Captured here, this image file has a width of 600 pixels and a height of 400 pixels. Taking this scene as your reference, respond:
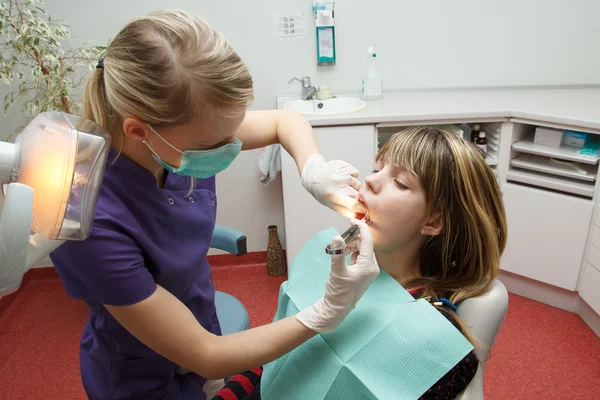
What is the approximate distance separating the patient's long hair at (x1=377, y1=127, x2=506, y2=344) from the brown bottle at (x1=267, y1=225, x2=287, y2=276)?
5.86 ft

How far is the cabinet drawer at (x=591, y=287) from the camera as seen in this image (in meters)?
2.16

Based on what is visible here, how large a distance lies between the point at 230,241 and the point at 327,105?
4.59 ft

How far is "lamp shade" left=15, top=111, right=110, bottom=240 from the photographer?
1.78ft

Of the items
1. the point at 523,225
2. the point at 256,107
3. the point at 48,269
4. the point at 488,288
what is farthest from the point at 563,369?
the point at 48,269

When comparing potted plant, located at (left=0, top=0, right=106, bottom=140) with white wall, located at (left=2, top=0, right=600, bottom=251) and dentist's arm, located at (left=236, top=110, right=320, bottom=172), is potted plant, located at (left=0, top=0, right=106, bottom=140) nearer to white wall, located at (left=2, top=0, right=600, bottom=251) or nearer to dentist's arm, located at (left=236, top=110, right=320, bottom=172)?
white wall, located at (left=2, top=0, right=600, bottom=251)

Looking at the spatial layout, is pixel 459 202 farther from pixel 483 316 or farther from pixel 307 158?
pixel 307 158

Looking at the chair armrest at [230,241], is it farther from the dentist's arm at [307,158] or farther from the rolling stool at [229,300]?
the dentist's arm at [307,158]

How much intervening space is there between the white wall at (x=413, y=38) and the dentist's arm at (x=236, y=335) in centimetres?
195

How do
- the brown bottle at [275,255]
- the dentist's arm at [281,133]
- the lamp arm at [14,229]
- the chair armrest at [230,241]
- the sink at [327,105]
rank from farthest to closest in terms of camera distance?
the brown bottle at [275,255] → the sink at [327,105] → the chair armrest at [230,241] → the dentist's arm at [281,133] → the lamp arm at [14,229]

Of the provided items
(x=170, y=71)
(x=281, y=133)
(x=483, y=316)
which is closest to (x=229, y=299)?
(x=281, y=133)

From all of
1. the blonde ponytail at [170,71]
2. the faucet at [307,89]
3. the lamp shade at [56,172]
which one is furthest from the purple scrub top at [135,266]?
the faucet at [307,89]

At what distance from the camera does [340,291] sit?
97 cm

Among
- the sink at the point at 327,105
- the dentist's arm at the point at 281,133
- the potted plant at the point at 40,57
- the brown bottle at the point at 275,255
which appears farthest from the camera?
the brown bottle at the point at 275,255

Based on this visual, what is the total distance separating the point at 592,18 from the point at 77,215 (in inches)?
118
